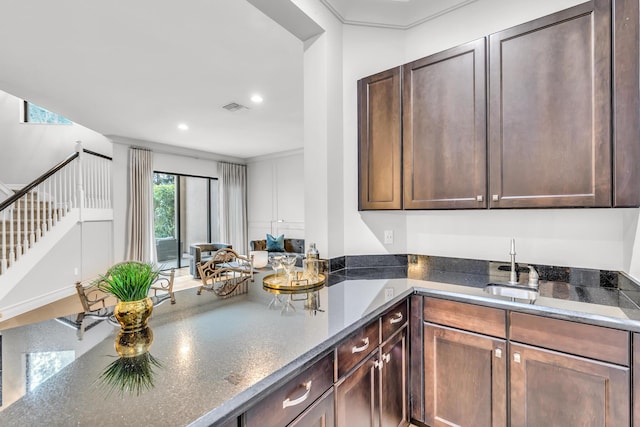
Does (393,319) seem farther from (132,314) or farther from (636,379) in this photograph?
(132,314)

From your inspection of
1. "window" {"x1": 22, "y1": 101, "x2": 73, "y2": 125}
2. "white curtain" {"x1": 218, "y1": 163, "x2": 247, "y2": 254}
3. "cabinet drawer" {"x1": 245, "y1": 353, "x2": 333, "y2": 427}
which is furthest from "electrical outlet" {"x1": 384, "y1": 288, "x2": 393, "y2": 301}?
"window" {"x1": 22, "y1": 101, "x2": 73, "y2": 125}

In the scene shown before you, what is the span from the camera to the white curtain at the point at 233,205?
24.4ft

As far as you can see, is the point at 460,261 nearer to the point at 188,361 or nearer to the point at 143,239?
the point at 188,361

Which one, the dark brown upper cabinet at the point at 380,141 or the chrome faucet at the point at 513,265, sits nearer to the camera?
the chrome faucet at the point at 513,265

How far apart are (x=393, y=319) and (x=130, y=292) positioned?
1166 millimetres

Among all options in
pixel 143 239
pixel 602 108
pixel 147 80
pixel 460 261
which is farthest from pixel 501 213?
pixel 143 239

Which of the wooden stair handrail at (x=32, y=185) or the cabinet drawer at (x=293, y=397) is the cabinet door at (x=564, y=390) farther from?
the wooden stair handrail at (x=32, y=185)

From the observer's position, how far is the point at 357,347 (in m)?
1.24

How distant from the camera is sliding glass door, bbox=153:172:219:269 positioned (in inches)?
253

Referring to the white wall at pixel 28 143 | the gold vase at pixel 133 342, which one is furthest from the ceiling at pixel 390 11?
the white wall at pixel 28 143

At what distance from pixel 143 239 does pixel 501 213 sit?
6.03m

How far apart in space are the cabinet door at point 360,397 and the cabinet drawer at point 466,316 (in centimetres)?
47

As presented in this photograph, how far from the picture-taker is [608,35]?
142cm

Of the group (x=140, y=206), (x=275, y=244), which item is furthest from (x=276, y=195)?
(x=140, y=206)
